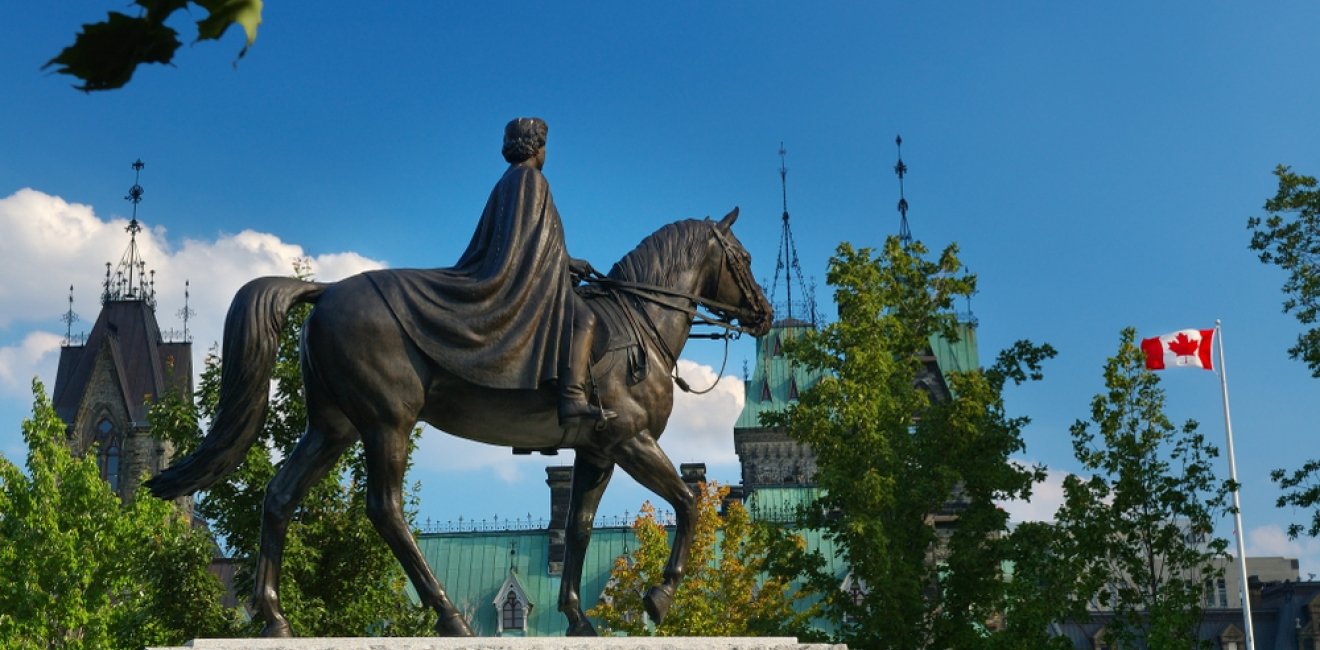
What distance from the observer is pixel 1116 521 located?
28.0 m

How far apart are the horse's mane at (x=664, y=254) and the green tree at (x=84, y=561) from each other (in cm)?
1953

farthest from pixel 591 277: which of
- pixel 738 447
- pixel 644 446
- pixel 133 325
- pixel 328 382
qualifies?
pixel 133 325

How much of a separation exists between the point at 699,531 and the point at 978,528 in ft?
39.4

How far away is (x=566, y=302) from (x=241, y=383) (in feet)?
7.52

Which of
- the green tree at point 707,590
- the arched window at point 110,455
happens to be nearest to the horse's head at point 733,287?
the green tree at point 707,590

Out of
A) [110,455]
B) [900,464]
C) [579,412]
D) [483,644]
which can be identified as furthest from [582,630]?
[110,455]

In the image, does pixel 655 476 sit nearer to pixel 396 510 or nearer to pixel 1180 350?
pixel 396 510

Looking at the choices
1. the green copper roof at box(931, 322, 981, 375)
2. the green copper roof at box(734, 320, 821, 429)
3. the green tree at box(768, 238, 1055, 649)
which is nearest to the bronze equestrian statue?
the green tree at box(768, 238, 1055, 649)

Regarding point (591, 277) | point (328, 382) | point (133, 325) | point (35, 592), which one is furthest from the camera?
point (133, 325)

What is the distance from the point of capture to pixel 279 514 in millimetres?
9820

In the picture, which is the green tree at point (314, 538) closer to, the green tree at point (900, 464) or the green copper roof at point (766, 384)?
the green tree at point (900, 464)

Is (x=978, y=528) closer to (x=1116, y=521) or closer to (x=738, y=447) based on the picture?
(x=1116, y=521)

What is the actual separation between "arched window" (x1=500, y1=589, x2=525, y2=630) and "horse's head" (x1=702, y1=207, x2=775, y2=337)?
47020mm

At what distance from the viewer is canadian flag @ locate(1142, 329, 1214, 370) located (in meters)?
31.5
